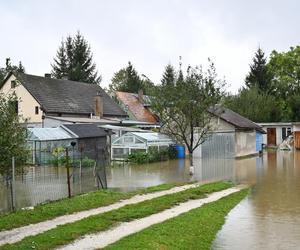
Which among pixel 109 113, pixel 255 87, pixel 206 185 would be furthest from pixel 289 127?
pixel 206 185

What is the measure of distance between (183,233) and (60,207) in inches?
194

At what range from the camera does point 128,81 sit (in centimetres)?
8444

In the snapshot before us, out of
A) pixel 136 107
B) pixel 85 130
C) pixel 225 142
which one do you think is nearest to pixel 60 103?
pixel 85 130

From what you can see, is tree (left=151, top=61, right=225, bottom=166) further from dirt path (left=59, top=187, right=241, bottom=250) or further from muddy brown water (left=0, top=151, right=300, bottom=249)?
dirt path (left=59, top=187, right=241, bottom=250)

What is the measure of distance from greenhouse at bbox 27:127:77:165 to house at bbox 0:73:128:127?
5.58m

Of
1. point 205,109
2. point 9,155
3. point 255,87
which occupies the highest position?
point 255,87

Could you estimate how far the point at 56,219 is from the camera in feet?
45.5

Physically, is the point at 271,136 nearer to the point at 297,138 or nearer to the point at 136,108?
the point at 297,138

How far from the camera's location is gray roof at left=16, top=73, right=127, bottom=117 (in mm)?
46531

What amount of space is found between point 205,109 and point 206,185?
712cm

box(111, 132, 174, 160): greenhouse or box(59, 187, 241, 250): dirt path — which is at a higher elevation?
box(111, 132, 174, 160): greenhouse

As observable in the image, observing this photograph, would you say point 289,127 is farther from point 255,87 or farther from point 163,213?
point 163,213

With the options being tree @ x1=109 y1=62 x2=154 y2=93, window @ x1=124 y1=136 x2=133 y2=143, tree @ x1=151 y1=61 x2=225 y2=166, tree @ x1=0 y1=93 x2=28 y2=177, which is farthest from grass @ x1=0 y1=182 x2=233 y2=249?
tree @ x1=109 y1=62 x2=154 y2=93

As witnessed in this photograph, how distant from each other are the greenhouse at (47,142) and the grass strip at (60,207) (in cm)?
1546
